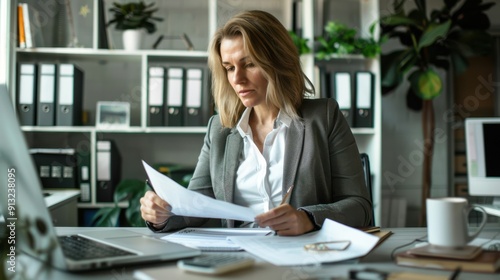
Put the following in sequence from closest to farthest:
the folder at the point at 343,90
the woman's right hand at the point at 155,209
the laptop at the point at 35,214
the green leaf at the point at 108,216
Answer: the laptop at the point at 35,214, the woman's right hand at the point at 155,209, the green leaf at the point at 108,216, the folder at the point at 343,90

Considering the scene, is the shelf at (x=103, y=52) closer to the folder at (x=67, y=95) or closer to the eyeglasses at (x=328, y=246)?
the folder at (x=67, y=95)

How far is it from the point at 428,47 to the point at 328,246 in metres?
Result: 2.34

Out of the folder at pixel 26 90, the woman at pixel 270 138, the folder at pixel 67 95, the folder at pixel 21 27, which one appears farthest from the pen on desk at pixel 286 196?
the folder at pixel 21 27

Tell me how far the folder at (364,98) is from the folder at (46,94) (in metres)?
1.60

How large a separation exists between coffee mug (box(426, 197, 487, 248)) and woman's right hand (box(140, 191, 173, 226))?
1.99ft

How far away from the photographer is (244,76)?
1.50m

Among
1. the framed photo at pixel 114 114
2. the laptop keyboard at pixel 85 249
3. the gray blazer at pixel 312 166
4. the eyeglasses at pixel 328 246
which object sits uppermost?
the framed photo at pixel 114 114

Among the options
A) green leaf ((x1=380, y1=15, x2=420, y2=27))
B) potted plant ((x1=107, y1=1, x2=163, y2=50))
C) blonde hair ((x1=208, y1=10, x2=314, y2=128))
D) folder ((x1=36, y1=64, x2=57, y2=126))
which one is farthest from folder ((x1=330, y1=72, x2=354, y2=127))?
folder ((x1=36, y1=64, x2=57, y2=126))

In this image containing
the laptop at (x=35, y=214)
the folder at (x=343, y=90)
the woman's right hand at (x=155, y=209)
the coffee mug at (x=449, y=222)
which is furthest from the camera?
the folder at (x=343, y=90)

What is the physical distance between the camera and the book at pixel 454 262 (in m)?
0.84

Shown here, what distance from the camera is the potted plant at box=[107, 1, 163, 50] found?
110 inches

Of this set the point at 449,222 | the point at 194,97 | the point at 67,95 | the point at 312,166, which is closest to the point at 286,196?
the point at 312,166

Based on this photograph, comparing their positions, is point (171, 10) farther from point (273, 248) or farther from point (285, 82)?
point (273, 248)

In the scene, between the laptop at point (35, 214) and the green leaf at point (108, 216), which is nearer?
the laptop at point (35, 214)
